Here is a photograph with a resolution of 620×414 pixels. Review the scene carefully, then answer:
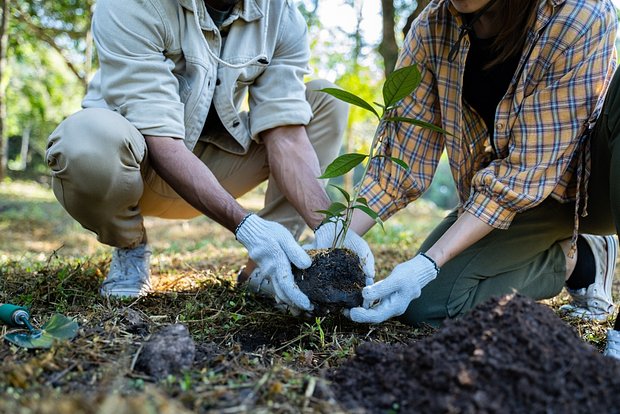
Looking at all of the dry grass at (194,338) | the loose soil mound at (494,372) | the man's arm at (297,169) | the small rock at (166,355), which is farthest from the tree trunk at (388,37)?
the small rock at (166,355)

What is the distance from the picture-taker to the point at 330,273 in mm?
1673

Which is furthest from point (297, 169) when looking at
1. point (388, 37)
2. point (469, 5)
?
point (388, 37)

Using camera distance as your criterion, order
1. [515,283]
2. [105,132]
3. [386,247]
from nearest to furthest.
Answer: [105,132] < [515,283] < [386,247]

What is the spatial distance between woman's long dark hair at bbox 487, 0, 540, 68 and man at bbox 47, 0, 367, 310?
2.67 feet

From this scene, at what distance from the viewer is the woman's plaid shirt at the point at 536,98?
1699 millimetres

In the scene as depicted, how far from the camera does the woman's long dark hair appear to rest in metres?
1.73

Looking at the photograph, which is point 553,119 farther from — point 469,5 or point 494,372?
point 494,372

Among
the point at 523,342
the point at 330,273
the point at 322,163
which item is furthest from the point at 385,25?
the point at 523,342

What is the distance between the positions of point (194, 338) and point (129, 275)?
0.65 m

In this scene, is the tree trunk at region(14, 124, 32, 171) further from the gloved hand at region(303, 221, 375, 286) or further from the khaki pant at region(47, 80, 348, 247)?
the gloved hand at region(303, 221, 375, 286)

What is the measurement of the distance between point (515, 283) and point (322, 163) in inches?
38.8

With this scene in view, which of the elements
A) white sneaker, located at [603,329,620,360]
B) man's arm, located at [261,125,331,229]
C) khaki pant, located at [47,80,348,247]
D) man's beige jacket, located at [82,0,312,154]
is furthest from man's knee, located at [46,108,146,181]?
white sneaker, located at [603,329,620,360]

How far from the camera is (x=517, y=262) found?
2090 millimetres

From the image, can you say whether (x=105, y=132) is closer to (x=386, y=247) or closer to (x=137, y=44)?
(x=137, y=44)
